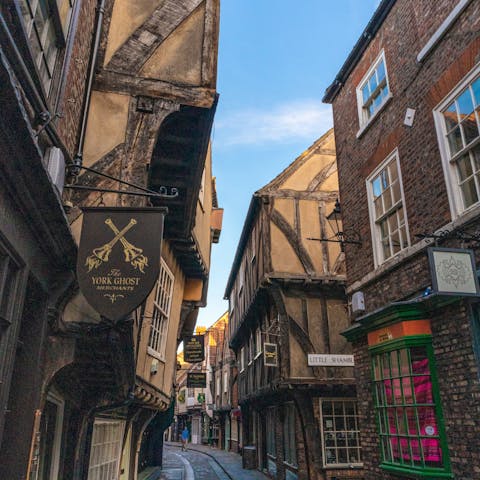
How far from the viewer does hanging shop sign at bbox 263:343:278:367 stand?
12.5 metres

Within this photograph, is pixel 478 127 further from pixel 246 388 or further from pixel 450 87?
pixel 246 388

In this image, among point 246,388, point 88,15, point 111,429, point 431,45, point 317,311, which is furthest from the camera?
point 246,388

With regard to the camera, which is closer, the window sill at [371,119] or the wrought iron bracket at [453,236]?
the wrought iron bracket at [453,236]

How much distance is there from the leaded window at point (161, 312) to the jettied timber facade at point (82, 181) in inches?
2.6

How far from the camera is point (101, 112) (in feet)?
19.5

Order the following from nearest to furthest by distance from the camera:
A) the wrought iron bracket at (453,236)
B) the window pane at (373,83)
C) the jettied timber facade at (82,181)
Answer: the jettied timber facade at (82,181)
the wrought iron bracket at (453,236)
the window pane at (373,83)

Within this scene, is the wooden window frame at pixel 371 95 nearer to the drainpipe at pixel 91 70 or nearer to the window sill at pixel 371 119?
the window sill at pixel 371 119

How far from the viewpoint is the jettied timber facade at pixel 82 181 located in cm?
338

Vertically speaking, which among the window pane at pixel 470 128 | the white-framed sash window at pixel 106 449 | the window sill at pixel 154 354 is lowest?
the white-framed sash window at pixel 106 449

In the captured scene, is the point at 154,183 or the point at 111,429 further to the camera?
the point at 111,429

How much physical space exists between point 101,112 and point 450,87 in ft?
16.0

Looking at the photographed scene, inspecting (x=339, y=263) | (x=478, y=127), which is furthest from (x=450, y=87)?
(x=339, y=263)

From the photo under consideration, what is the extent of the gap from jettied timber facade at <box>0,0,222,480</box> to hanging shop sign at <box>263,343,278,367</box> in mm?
3815

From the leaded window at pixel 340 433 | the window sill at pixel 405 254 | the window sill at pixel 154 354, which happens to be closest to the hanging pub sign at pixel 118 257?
the window sill at pixel 405 254
